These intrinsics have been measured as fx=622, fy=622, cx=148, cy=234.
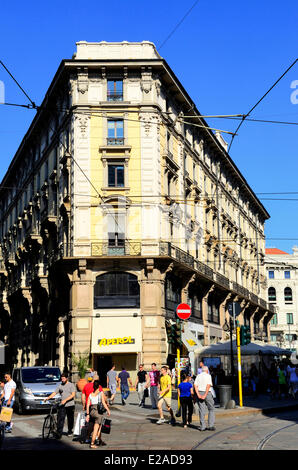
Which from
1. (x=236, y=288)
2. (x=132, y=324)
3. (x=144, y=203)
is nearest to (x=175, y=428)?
(x=132, y=324)

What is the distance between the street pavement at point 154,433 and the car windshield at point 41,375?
147cm

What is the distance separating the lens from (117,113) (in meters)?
A: 34.8

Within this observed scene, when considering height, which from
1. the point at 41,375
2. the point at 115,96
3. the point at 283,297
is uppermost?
the point at 115,96

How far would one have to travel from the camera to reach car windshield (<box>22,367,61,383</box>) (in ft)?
75.4

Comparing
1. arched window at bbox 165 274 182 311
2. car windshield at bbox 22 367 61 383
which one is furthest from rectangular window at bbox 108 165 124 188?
car windshield at bbox 22 367 61 383

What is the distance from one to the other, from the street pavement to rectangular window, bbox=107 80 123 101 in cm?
1877

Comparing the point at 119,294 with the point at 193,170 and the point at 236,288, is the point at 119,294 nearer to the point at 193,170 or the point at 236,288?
the point at 193,170

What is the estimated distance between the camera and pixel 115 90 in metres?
35.2

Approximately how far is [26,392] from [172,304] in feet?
48.9

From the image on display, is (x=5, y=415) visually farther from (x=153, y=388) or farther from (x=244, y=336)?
(x=244, y=336)

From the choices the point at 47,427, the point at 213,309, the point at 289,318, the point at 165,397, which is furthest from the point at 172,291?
the point at 289,318

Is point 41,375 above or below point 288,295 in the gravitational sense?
below

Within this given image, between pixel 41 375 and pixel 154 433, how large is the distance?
29.6ft
